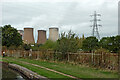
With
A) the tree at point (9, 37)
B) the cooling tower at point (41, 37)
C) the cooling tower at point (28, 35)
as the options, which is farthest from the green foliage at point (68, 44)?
the cooling tower at point (41, 37)

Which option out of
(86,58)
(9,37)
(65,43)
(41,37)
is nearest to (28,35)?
(41,37)

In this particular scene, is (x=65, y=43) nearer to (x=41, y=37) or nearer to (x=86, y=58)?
(x=86, y=58)

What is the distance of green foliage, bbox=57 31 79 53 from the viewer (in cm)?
2553

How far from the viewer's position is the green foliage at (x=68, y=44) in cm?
2553

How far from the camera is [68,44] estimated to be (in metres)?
25.8

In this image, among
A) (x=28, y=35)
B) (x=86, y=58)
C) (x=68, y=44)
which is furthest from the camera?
(x=28, y=35)

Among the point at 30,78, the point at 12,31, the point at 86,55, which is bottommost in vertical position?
the point at 30,78

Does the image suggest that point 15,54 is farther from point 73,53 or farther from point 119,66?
point 119,66

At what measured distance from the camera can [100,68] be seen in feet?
63.0

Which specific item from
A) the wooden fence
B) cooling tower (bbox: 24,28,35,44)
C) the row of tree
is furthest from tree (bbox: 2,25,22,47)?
cooling tower (bbox: 24,28,35,44)

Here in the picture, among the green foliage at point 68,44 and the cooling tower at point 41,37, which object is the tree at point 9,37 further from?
the cooling tower at point 41,37

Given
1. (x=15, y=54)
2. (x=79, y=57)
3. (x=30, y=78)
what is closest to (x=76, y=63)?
(x=79, y=57)

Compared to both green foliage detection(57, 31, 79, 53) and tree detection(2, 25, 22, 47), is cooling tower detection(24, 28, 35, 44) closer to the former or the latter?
tree detection(2, 25, 22, 47)

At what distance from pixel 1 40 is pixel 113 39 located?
97.6ft
